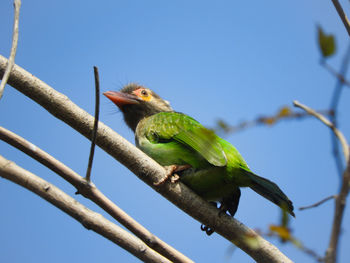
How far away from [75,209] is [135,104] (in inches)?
113

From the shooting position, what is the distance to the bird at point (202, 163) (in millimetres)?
3555

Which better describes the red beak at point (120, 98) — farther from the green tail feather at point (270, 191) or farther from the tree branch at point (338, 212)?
the tree branch at point (338, 212)

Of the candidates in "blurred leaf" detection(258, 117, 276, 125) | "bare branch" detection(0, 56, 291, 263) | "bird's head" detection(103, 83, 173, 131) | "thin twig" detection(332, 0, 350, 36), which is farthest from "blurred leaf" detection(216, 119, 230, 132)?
"bird's head" detection(103, 83, 173, 131)

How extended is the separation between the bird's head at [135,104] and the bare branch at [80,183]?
2.64 meters

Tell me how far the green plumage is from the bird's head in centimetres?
104

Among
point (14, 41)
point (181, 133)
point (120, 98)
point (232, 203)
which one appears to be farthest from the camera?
point (120, 98)

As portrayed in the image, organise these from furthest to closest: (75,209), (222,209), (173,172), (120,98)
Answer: (120,98) → (173,172) → (222,209) → (75,209)

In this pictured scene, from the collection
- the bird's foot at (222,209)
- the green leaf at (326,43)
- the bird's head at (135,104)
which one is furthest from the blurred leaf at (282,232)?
the bird's head at (135,104)

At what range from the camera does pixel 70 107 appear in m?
3.07

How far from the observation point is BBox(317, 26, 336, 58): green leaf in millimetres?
1165

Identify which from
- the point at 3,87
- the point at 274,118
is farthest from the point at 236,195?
the point at 274,118

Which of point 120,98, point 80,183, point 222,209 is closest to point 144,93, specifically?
point 120,98

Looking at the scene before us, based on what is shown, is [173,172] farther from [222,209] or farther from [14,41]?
[14,41]

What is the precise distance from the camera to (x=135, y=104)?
527 centimetres
